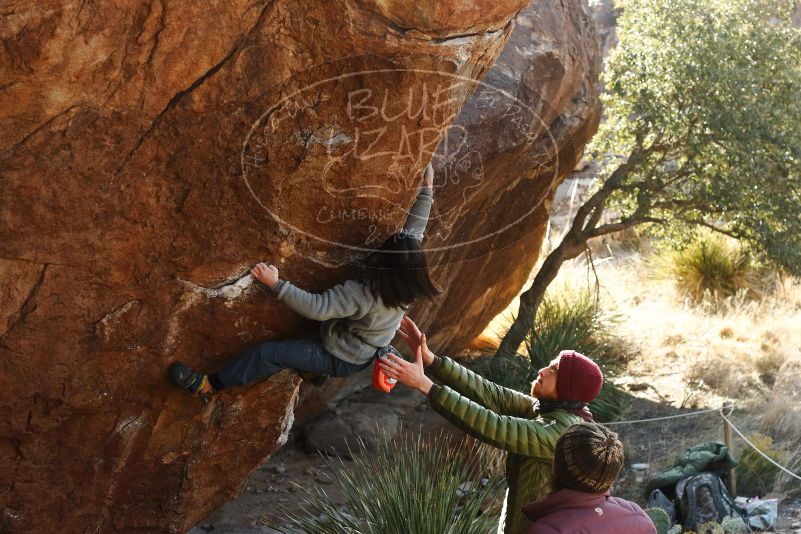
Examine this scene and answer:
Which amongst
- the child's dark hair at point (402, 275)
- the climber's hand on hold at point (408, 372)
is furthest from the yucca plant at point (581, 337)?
the climber's hand on hold at point (408, 372)

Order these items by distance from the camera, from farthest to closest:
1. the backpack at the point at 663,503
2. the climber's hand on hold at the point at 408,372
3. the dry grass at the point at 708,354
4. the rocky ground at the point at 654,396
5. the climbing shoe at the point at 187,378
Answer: the dry grass at the point at 708,354 → the rocky ground at the point at 654,396 → the backpack at the point at 663,503 → the climbing shoe at the point at 187,378 → the climber's hand on hold at the point at 408,372

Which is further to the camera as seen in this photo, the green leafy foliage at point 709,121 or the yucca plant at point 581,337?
the yucca plant at point 581,337

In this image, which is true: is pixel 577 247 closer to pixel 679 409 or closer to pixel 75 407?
pixel 679 409

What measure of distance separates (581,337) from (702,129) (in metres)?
2.39

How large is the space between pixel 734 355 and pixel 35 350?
9047 mm

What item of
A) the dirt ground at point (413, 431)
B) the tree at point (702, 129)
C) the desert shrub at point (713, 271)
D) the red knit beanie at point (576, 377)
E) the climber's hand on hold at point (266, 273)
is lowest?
the dirt ground at point (413, 431)

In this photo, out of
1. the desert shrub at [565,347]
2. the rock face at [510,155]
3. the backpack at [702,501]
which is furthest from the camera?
the desert shrub at [565,347]

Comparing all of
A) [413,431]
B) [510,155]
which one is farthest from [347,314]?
[413,431]

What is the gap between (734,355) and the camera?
11.8m

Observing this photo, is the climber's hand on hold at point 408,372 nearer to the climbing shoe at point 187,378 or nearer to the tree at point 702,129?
the climbing shoe at point 187,378

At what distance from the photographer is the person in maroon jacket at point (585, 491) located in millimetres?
3279

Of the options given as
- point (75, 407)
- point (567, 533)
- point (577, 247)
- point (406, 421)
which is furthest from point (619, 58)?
point (567, 533)

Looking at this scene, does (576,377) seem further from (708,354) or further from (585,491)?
(708,354)

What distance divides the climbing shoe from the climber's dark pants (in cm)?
9
